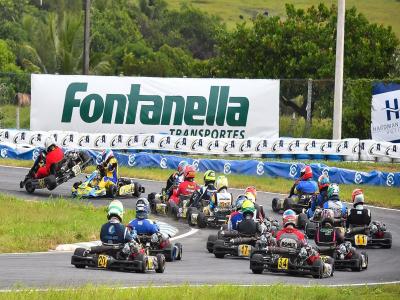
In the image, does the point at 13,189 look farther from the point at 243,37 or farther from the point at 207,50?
the point at 207,50

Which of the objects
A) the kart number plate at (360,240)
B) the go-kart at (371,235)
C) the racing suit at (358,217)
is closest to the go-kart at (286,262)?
the kart number plate at (360,240)

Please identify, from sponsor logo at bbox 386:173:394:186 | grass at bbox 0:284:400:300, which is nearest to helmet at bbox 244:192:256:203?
grass at bbox 0:284:400:300

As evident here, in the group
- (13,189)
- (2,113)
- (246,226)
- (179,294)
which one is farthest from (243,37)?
(179,294)

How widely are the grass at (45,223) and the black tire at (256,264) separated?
4672 millimetres

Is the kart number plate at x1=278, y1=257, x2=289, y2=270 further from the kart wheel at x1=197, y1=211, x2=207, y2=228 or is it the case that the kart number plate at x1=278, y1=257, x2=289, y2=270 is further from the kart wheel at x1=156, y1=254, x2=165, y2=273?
the kart wheel at x1=197, y1=211, x2=207, y2=228

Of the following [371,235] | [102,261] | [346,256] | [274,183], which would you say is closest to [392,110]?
[274,183]

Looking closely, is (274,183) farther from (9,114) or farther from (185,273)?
(185,273)

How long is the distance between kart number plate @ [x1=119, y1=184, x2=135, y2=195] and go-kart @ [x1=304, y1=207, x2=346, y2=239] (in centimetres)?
768

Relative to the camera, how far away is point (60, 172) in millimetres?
36344

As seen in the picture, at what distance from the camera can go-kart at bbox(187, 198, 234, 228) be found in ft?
98.6

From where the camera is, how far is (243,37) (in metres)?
67.6

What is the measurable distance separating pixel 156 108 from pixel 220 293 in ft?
99.2

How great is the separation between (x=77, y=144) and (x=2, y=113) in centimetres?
690

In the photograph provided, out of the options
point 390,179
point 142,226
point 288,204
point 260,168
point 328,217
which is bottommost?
point 142,226
